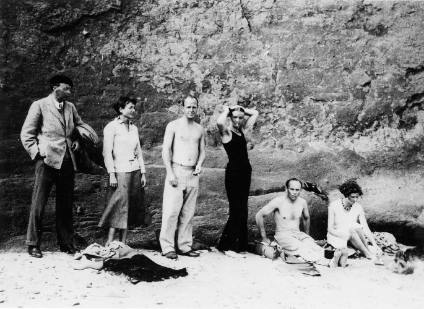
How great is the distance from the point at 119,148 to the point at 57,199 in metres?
0.74

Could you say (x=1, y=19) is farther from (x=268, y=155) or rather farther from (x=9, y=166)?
(x=268, y=155)

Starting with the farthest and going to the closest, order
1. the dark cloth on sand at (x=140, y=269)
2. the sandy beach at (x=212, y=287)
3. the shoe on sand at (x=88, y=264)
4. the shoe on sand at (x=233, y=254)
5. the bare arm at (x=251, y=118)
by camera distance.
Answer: the bare arm at (x=251, y=118) → the shoe on sand at (x=233, y=254) → the shoe on sand at (x=88, y=264) → the dark cloth on sand at (x=140, y=269) → the sandy beach at (x=212, y=287)

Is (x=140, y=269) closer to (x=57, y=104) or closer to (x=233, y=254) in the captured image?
(x=233, y=254)

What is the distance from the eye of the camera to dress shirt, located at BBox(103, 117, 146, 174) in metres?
4.77

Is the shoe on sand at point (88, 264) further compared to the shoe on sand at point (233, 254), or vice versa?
the shoe on sand at point (233, 254)

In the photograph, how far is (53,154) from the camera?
457 centimetres

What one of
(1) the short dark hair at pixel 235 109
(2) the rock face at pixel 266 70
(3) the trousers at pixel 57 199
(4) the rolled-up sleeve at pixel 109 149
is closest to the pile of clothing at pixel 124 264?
(3) the trousers at pixel 57 199

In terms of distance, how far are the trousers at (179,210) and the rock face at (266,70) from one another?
34.6 inches

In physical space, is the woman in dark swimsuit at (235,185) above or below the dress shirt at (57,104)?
below

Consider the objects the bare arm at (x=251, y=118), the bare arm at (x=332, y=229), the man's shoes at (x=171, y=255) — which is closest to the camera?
the man's shoes at (x=171, y=255)

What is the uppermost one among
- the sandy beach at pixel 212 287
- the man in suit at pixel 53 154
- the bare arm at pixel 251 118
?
the bare arm at pixel 251 118

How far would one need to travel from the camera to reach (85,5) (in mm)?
6066

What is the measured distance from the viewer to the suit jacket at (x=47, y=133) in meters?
4.55

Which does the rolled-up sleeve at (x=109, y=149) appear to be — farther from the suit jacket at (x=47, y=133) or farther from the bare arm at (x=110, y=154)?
the suit jacket at (x=47, y=133)
